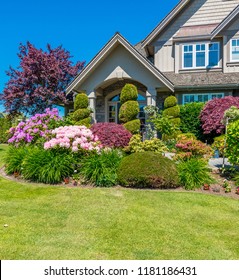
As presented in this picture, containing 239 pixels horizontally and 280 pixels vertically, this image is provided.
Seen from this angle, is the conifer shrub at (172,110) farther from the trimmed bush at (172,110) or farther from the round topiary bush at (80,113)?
the round topiary bush at (80,113)

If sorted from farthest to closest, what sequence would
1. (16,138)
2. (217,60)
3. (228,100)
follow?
(217,60) → (228,100) → (16,138)

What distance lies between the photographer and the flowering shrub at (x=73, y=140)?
8383mm

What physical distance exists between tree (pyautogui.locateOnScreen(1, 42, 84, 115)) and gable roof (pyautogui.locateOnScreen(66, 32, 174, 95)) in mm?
6600

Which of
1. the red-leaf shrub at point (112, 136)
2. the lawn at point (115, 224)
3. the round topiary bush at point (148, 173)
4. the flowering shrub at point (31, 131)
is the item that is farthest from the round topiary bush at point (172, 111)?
the lawn at point (115, 224)

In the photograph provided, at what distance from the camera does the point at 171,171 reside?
7.46m

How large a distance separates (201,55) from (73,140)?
483 inches

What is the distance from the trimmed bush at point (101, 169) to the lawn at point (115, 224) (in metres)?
0.34

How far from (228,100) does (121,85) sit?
6.87m

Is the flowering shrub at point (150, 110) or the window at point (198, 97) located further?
the window at point (198, 97)

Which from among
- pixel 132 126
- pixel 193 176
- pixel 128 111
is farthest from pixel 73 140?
pixel 128 111

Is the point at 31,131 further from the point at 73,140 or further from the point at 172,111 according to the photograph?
the point at 172,111

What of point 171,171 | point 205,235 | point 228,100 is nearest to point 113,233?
point 205,235

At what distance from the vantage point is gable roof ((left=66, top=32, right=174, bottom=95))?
49.8 ft
